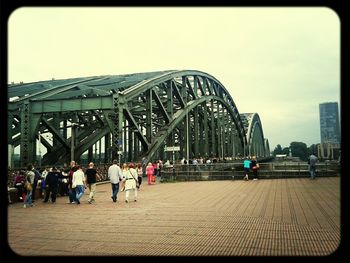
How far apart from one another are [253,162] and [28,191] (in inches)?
579

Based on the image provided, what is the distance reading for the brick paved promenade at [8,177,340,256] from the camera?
232 inches

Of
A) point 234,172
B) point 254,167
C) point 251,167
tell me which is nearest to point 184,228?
point 254,167

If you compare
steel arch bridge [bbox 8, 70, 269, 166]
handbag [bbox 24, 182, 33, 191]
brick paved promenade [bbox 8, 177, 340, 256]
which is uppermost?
steel arch bridge [bbox 8, 70, 269, 166]

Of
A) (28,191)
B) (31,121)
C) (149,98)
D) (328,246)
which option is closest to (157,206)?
(28,191)

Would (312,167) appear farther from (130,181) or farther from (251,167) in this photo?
(130,181)

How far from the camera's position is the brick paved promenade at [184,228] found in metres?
5.90

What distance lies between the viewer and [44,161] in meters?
33.9

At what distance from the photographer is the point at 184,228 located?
778cm

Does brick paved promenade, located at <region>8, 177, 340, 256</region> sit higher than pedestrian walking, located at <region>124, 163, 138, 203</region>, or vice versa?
pedestrian walking, located at <region>124, 163, 138, 203</region>

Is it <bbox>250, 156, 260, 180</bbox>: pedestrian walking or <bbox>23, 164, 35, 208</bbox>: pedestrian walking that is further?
<bbox>250, 156, 260, 180</bbox>: pedestrian walking

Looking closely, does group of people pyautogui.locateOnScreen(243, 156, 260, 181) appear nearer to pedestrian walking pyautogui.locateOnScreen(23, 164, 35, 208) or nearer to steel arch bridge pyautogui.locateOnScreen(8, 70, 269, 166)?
steel arch bridge pyautogui.locateOnScreen(8, 70, 269, 166)

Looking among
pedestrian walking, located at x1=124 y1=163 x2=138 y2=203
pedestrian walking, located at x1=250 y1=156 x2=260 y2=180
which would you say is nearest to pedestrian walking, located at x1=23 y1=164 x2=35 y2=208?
pedestrian walking, located at x1=124 y1=163 x2=138 y2=203
